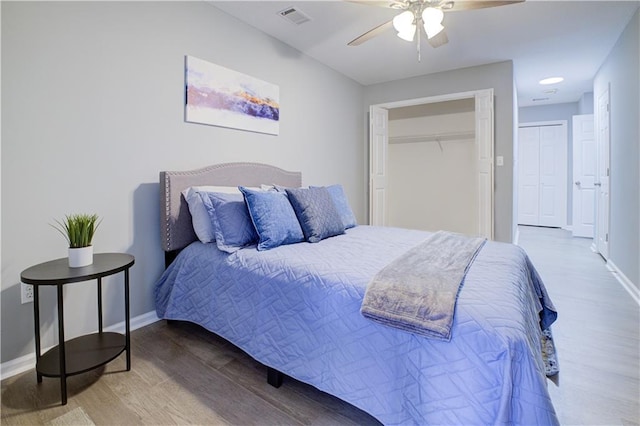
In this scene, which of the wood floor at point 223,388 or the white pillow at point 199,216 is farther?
the white pillow at point 199,216

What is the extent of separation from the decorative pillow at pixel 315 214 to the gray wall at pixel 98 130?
0.86 m

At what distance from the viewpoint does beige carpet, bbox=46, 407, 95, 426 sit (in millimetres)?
1406

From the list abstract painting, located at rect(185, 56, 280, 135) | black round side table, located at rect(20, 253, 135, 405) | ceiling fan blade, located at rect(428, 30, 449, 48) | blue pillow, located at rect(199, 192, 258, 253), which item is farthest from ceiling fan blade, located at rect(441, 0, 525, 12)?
black round side table, located at rect(20, 253, 135, 405)

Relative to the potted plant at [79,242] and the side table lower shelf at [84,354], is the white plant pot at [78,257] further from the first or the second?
the side table lower shelf at [84,354]

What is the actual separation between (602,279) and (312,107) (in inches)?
144

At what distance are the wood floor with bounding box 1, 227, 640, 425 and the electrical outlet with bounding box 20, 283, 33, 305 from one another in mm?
392

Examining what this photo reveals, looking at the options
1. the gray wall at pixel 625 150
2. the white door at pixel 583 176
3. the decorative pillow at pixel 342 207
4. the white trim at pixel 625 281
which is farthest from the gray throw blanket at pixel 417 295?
the white door at pixel 583 176

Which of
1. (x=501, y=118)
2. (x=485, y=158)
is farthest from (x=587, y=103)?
(x=485, y=158)

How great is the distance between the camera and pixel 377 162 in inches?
191

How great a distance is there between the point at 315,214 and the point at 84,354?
5.23 feet

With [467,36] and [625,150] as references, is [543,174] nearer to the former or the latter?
[625,150]

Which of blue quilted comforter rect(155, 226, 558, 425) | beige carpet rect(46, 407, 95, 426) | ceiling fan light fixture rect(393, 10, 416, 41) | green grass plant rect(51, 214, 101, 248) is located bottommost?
beige carpet rect(46, 407, 95, 426)

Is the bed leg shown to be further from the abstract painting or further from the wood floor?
the abstract painting

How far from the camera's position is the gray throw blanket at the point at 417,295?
1188 millimetres
